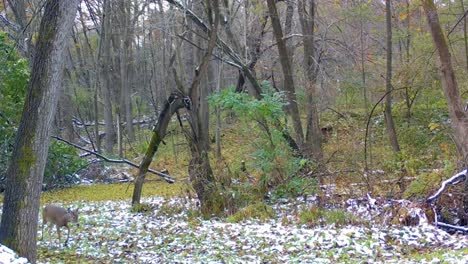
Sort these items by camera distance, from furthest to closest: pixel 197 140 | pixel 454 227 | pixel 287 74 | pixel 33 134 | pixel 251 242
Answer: pixel 287 74, pixel 197 140, pixel 454 227, pixel 251 242, pixel 33 134

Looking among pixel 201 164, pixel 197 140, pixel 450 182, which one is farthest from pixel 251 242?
pixel 197 140

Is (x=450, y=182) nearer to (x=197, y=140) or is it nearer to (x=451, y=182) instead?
(x=451, y=182)

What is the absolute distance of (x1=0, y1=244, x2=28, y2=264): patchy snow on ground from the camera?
594cm

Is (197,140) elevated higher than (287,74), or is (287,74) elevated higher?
(287,74)

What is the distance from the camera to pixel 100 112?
1548 inches

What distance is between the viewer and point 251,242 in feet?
29.5

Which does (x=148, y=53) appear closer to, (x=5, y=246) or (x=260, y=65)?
(x=260, y=65)

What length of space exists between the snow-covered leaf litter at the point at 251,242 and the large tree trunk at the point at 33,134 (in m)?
1.86

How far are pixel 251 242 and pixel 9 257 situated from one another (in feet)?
13.2

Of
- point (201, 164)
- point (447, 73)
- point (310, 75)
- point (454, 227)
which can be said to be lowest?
point (454, 227)

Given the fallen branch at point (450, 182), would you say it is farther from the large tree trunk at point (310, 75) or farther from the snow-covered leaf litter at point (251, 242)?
the large tree trunk at point (310, 75)

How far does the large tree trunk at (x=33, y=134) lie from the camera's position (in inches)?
255

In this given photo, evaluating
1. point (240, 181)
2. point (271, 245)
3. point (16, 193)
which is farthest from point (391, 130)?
point (16, 193)

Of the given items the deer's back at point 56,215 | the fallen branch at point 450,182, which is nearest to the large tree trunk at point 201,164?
the deer's back at point 56,215
